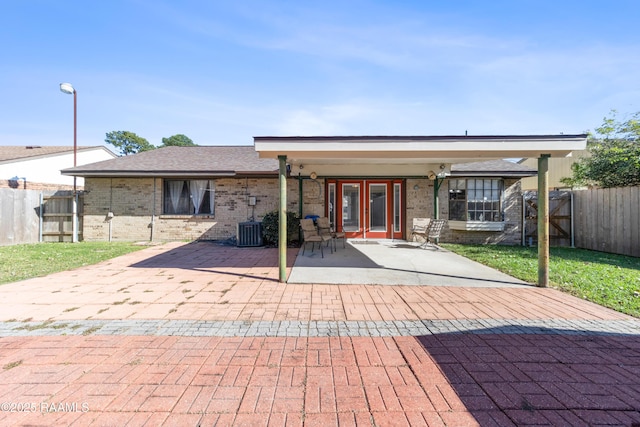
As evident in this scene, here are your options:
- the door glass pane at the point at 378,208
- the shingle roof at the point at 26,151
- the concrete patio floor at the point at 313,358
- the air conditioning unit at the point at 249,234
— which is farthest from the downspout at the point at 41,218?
the door glass pane at the point at 378,208

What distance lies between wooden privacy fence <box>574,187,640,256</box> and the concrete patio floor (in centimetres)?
619

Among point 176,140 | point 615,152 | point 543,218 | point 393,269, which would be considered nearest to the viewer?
point 543,218

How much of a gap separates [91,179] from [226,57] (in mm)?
7201

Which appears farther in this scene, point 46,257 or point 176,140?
point 176,140

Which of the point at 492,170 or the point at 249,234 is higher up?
the point at 492,170

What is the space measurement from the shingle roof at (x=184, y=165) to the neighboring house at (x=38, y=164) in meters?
7.19

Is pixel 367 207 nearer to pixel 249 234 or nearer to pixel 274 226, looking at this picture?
pixel 274 226

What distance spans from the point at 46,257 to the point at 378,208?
33.9ft

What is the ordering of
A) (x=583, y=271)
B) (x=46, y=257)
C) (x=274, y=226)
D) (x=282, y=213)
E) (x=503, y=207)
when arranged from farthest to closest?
(x=503, y=207), (x=274, y=226), (x=46, y=257), (x=583, y=271), (x=282, y=213)

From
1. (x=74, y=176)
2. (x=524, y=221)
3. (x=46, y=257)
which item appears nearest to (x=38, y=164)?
(x=74, y=176)

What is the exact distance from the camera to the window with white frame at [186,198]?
39.2ft

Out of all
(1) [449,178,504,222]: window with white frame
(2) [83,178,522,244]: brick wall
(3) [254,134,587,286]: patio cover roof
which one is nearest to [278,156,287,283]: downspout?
(3) [254,134,587,286]: patio cover roof

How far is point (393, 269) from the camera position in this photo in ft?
22.0

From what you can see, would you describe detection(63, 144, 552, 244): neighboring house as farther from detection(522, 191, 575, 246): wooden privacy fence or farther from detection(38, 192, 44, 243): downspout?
detection(38, 192, 44, 243): downspout
